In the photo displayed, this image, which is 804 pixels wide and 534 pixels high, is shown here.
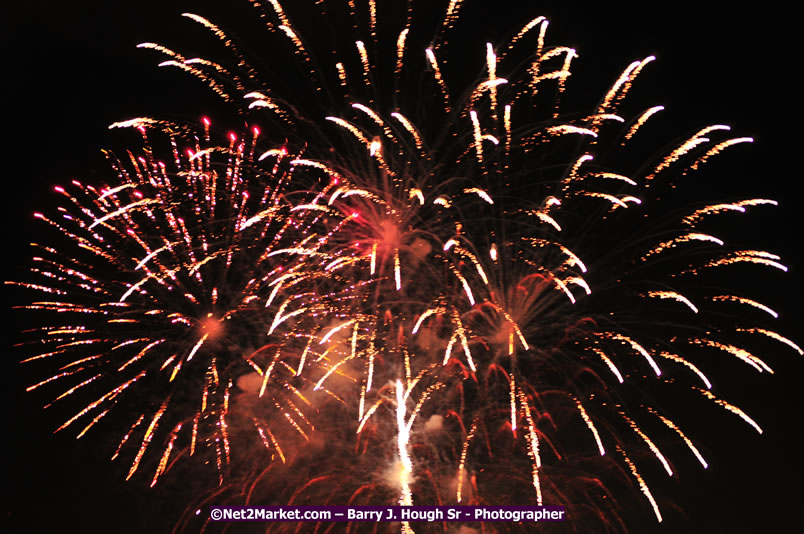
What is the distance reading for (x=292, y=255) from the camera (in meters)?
9.91

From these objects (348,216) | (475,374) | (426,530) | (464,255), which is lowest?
(426,530)

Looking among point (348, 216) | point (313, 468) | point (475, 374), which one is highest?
point (348, 216)

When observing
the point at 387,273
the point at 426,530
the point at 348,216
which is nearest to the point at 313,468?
the point at 426,530

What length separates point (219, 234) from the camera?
33.6ft

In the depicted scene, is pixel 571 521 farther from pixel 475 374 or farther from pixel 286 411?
pixel 286 411

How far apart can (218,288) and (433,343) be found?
3.67m

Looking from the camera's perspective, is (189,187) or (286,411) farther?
(286,411)

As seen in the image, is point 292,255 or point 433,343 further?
point 433,343

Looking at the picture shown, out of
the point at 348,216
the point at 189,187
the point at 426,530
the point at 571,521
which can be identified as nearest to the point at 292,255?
the point at 348,216

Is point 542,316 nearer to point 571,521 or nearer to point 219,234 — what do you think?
point 571,521

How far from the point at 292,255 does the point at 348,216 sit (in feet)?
3.50

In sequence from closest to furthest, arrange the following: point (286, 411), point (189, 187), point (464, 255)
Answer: point (464, 255), point (189, 187), point (286, 411)

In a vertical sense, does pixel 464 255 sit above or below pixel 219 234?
below

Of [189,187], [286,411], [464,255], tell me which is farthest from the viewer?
[286,411]
